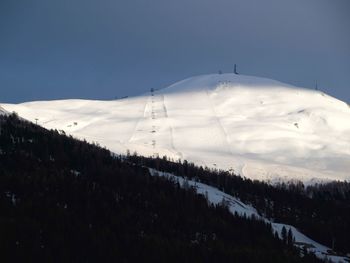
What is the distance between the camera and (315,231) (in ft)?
536

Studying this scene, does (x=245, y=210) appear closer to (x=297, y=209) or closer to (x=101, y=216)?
(x=297, y=209)

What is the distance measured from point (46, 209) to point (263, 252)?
41.8 meters

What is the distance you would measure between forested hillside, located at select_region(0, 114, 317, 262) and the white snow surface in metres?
8.32

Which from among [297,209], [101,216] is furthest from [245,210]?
[101,216]

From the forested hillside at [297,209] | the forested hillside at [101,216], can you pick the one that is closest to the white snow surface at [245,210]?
the forested hillside at [297,209]

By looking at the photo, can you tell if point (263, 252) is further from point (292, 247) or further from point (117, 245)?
point (117, 245)

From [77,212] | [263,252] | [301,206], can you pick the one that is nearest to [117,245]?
[77,212]

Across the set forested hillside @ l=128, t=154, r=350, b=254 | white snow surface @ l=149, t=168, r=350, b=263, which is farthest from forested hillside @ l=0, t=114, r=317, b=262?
forested hillside @ l=128, t=154, r=350, b=254

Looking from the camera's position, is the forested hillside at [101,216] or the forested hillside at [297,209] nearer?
the forested hillside at [101,216]

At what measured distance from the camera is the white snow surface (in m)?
146

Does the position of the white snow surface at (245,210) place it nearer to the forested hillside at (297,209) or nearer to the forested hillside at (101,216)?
the forested hillside at (297,209)

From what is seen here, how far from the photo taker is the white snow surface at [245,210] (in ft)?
477

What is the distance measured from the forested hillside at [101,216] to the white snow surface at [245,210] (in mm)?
8319

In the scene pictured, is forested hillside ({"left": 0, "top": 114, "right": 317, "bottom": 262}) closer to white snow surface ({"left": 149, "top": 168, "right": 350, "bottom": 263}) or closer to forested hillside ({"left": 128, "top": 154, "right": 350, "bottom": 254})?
white snow surface ({"left": 149, "top": 168, "right": 350, "bottom": 263})
